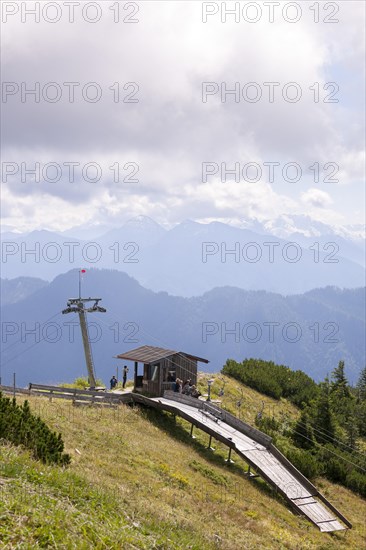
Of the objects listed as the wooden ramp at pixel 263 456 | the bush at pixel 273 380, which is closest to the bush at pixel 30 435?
the wooden ramp at pixel 263 456

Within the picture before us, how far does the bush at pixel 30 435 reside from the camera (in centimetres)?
1603

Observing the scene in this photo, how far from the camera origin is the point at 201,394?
39938 mm

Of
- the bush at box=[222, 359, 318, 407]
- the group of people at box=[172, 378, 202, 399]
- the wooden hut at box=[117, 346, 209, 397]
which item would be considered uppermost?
the wooden hut at box=[117, 346, 209, 397]

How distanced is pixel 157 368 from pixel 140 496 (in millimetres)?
19747

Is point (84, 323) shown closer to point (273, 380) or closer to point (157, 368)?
point (157, 368)

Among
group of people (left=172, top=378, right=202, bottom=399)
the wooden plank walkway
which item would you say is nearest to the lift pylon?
the wooden plank walkway

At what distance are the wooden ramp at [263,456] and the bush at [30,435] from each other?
486 inches

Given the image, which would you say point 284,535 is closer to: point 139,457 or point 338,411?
point 139,457

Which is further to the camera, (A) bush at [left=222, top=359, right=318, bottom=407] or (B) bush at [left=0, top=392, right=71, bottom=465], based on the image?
(A) bush at [left=222, top=359, right=318, bottom=407]

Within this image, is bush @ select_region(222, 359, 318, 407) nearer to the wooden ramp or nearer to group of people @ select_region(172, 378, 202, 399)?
group of people @ select_region(172, 378, 202, 399)

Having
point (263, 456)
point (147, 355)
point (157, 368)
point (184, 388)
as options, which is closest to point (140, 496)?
point (263, 456)

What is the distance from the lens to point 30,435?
648 inches

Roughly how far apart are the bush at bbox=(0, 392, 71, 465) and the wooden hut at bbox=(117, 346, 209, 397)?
18141 mm

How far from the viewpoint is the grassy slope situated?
31.8 feet
